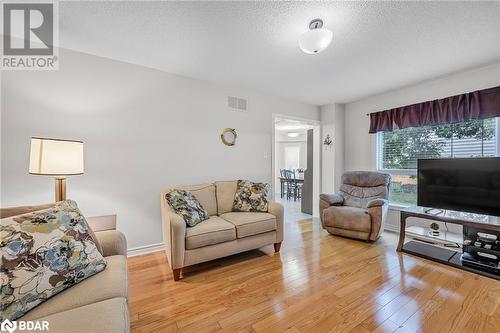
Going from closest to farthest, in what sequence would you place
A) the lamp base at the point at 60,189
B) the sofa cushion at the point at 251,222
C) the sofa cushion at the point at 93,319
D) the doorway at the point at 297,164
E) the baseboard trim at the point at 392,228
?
the sofa cushion at the point at 93,319 → the lamp base at the point at 60,189 → the sofa cushion at the point at 251,222 → the baseboard trim at the point at 392,228 → the doorway at the point at 297,164

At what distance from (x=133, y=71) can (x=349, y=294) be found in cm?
339

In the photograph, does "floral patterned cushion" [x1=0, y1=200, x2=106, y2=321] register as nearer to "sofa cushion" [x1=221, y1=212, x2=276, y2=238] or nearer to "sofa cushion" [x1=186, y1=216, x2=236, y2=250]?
"sofa cushion" [x1=186, y1=216, x2=236, y2=250]

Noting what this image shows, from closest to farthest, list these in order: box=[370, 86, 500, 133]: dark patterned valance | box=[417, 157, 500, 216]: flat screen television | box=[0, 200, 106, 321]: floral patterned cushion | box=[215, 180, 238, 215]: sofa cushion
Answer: box=[0, 200, 106, 321]: floral patterned cushion < box=[417, 157, 500, 216]: flat screen television < box=[370, 86, 500, 133]: dark patterned valance < box=[215, 180, 238, 215]: sofa cushion

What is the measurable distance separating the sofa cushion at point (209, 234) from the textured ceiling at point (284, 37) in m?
1.92

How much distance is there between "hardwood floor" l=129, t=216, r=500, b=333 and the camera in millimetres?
1542

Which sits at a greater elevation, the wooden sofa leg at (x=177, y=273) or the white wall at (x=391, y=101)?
the white wall at (x=391, y=101)

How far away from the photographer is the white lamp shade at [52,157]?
1666 millimetres

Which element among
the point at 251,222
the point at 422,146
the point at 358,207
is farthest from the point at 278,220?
the point at 422,146

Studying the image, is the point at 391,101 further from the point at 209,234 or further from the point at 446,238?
the point at 209,234

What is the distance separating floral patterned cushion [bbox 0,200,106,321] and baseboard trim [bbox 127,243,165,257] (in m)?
1.56

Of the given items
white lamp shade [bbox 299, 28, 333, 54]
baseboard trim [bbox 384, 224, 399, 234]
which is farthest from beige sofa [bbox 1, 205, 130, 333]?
baseboard trim [bbox 384, 224, 399, 234]

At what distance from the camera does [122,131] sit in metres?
2.63

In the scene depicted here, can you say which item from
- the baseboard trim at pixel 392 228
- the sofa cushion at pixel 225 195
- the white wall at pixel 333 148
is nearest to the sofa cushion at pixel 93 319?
the sofa cushion at pixel 225 195

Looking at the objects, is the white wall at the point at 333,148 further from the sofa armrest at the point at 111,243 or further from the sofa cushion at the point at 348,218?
the sofa armrest at the point at 111,243
